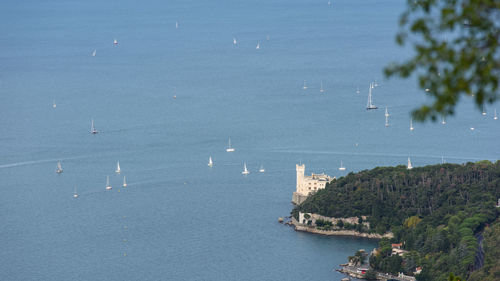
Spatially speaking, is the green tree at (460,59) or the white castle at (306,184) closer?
the green tree at (460,59)

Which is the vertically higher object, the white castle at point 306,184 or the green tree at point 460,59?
the green tree at point 460,59

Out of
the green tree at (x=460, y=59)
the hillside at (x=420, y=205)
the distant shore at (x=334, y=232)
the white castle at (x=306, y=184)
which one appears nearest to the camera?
the green tree at (x=460, y=59)

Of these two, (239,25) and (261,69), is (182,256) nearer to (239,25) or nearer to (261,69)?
(261,69)

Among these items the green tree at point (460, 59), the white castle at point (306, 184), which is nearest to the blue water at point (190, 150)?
the white castle at point (306, 184)

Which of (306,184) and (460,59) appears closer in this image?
(460,59)

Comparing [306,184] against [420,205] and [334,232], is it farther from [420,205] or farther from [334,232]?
[420,205]

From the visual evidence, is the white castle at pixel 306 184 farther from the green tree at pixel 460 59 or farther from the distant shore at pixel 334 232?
the green tree at pixel 460 59

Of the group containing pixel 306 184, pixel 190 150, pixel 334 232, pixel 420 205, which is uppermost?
pixel 190 150

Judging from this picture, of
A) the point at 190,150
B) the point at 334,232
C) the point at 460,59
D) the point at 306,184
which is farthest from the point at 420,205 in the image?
the point at 460,59

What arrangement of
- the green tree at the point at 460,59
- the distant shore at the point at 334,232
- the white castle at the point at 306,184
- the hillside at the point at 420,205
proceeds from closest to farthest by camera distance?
the green tree at the point at 460,59 → the hillside at the point at 420,205 → the distant shore at the point at 334,232 → the white castle at the point at 306,184
